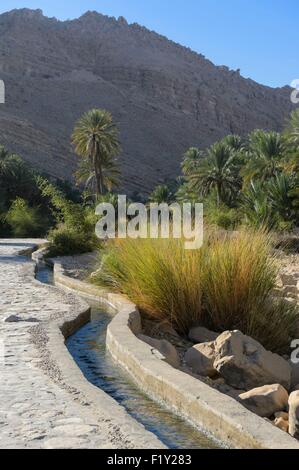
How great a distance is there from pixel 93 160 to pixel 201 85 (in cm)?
7361

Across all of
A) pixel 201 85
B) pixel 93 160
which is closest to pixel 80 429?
pixel 93 160

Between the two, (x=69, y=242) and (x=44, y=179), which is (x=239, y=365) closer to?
(x=69, y=242)

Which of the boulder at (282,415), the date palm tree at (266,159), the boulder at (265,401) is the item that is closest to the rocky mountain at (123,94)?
the date palm tree at (266,159)

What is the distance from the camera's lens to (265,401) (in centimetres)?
486

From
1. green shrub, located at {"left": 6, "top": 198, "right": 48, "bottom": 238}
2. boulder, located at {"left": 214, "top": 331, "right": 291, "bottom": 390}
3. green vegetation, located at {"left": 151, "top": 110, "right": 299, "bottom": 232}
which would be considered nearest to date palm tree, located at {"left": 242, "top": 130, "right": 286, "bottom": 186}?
green vegetation, located at {"left": 151, "top": 110, "right": 299, "bottom": 232}

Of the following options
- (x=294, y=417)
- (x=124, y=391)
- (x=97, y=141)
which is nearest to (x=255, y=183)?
(x=97, y=141)

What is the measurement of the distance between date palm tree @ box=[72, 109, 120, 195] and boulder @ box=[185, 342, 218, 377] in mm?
30762

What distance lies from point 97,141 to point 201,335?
3088cm

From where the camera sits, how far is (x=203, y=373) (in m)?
5.86

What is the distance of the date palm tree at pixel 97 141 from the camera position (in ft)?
122

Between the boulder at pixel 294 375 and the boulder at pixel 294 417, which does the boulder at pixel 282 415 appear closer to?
the boulder at pixel 294 417

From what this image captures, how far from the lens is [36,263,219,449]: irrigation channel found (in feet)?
12.8

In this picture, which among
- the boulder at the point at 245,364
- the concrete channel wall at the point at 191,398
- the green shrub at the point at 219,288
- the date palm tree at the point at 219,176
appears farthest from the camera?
the date palm tree at the point at 219,176

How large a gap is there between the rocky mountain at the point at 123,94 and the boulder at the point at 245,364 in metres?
54.3
